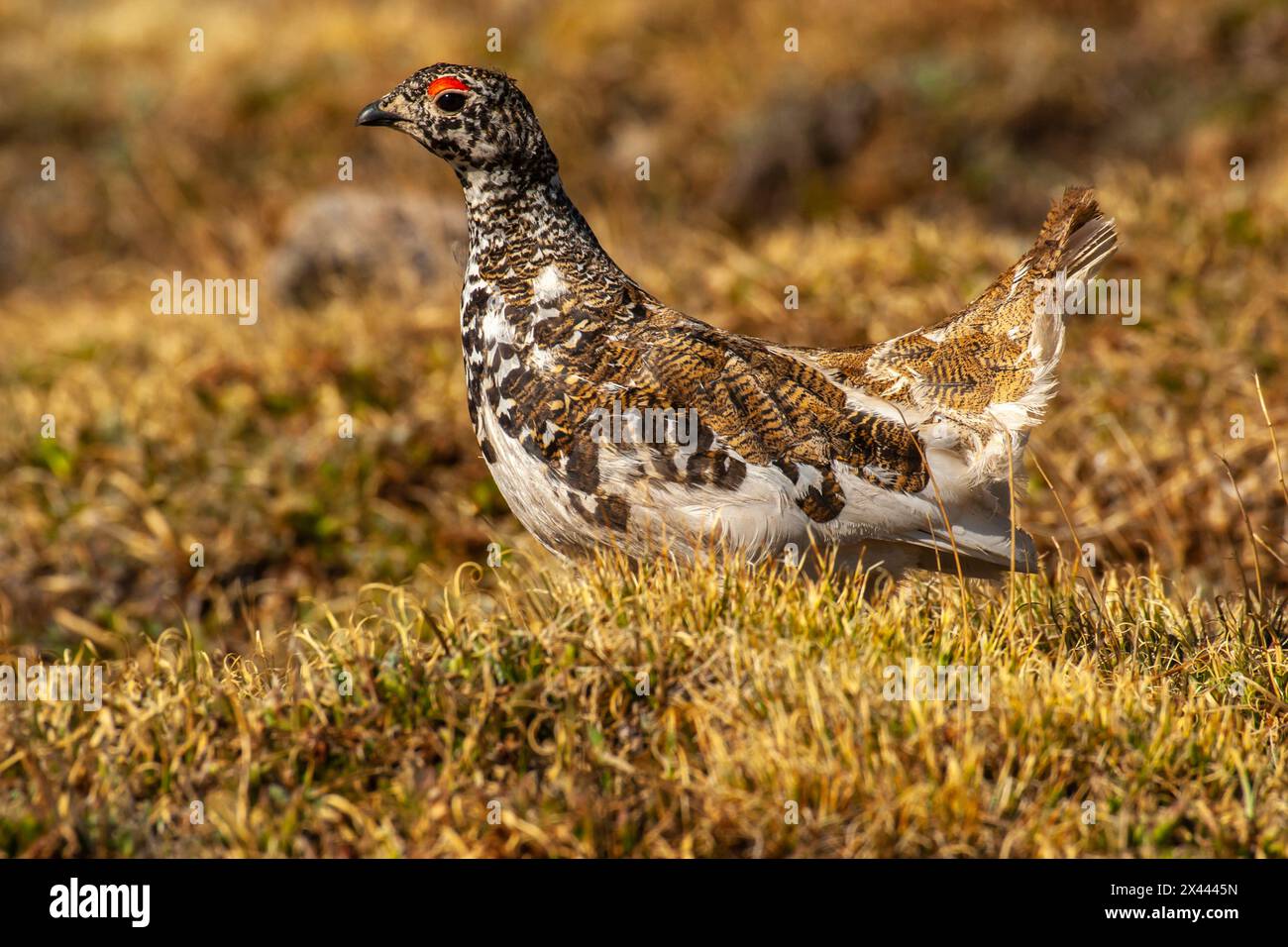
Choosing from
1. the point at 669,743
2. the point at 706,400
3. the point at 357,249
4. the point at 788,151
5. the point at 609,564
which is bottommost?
the point at 669,743

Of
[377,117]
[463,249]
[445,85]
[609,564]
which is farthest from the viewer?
[463,249]

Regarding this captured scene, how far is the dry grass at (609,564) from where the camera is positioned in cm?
307

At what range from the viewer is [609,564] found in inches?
151

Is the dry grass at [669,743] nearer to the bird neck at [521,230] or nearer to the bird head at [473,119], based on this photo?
the bird neck at [521,230]

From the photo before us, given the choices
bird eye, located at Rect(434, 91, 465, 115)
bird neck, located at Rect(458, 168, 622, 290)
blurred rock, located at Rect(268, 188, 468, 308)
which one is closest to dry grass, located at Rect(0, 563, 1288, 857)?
bird neck, located at Rect(458, 168, 622, 290)

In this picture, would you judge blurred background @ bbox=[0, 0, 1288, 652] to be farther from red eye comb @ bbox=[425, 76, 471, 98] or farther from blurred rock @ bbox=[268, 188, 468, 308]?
red eye comb @ bbox=[425, 76, 471, 98]

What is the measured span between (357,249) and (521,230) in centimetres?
587

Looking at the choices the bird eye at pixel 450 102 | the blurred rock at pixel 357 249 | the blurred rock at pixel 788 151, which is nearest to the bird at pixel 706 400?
the bird eye at pixel 450 102

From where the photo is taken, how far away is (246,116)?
1455 centimetres

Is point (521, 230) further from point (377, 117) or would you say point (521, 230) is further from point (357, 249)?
point (357, 249)

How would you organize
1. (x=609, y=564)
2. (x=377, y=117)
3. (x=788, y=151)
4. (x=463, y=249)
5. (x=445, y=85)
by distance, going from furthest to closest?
(x=788, y=151)
(x=463, y=249)
(x=377, y=117)
(x=445, y=85)
(x=609, y=564)

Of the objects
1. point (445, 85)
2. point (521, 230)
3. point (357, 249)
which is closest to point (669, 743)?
point (521, 230)

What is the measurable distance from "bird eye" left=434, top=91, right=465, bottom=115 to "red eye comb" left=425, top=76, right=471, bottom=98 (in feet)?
0.05

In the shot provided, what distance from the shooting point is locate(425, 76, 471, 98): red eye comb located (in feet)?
13.4
